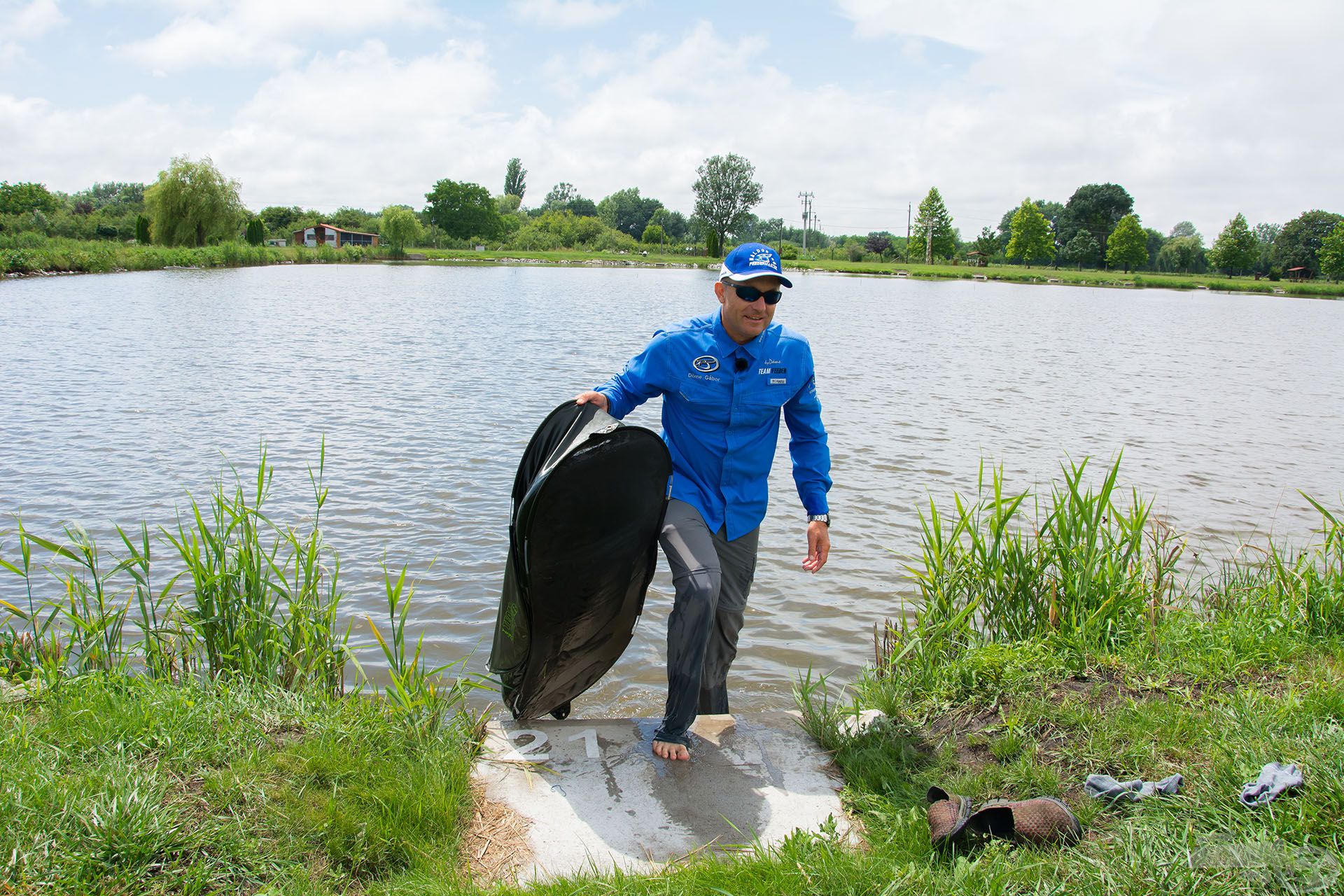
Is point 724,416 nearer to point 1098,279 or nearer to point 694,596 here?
point 694,596

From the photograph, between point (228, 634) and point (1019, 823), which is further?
point (228, 634)

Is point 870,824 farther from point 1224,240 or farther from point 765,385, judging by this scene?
point 1224,240

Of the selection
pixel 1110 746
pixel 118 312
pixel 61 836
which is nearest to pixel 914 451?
pixel 1110 746

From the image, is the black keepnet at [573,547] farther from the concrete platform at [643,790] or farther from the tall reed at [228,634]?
the tall reed at [228,634]

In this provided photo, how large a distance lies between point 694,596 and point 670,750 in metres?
0.70

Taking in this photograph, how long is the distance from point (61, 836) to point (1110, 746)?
12.2 feet

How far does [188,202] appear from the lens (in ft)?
210

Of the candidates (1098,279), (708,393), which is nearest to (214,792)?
(708,393)

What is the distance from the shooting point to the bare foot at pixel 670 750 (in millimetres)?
3912

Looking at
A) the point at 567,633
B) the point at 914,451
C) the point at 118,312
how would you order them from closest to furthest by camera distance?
the point at 567,633 → the point at 914,451 → the point at 118,312

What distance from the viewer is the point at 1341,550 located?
5223 millimetres

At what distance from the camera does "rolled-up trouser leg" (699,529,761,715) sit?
4.20 m

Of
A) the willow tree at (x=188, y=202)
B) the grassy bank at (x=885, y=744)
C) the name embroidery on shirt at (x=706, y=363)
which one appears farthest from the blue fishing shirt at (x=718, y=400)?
the willow tree at (x=188, y=202)

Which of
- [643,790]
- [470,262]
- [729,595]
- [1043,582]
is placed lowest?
[643,790]
